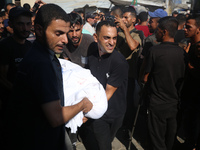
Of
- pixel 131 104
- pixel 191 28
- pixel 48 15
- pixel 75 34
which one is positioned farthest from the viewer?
pixel 131 104

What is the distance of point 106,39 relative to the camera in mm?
2662

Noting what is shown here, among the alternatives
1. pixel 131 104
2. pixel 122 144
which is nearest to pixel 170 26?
pixel 131 104

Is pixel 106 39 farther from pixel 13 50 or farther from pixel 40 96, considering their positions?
pixel 40 96

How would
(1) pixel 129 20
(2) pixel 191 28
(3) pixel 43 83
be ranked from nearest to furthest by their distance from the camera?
(3) pixel 43 83 < (2) pixel 191 28 < (1) pixel 129 20

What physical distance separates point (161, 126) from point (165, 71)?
2.95ft

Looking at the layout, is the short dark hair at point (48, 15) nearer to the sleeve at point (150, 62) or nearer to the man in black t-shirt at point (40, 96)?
the man in black t-shirt at point (40, 96)

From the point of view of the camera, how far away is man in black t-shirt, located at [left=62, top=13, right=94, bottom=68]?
2988mm

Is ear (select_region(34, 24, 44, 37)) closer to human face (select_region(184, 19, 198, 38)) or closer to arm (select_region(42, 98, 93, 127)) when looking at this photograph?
arm (select_region(42, 98, 93, 127))

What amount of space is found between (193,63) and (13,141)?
254 centimetres

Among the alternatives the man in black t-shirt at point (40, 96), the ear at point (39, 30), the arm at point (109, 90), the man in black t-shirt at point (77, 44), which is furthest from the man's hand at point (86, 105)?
the man in black t-shirt at point (77, 44)

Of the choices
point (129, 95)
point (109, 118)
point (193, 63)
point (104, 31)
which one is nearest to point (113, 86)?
point (109, 118)

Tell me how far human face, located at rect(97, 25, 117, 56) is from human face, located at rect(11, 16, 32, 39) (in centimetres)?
124

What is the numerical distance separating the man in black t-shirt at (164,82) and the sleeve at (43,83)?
6.10 feet

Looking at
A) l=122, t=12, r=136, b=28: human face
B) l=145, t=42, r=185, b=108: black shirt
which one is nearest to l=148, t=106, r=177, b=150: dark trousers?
l=145, t=42, r=185, b=108: black shirt
